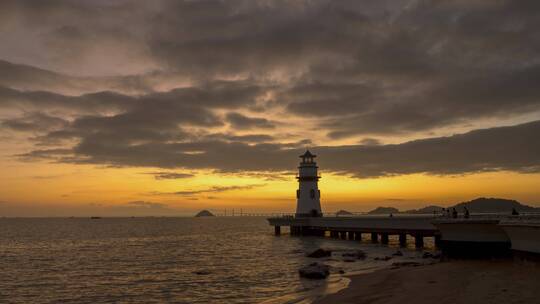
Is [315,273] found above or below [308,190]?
below

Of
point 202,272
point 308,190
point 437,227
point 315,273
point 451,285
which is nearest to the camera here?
point 451,285

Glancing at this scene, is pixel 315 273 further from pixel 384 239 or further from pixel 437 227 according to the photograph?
pixel 384 239

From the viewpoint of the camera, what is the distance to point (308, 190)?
254 feet

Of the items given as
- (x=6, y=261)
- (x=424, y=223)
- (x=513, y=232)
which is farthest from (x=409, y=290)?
(x=6, y=261)

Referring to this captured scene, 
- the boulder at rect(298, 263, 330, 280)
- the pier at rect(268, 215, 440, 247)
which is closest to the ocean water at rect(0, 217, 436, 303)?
the boulder at rect(298, 263, 330, 280)

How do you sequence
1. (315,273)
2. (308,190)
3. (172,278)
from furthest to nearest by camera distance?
(308,190)
(172,278)
(315,273)

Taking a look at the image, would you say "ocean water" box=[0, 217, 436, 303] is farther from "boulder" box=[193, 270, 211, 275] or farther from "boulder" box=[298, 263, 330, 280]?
"boulder" box=[298, 263, 330, 280]

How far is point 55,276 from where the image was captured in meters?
37.5

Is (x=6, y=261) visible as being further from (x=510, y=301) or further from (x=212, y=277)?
(x=510, y=301)

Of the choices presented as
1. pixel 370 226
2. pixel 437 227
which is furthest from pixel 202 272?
pixel 370 226

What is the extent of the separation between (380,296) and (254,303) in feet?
21.4

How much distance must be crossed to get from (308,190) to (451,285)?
53.7 meters

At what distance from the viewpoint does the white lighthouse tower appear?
7738cm

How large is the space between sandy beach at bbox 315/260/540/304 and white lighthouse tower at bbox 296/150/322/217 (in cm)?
4474
